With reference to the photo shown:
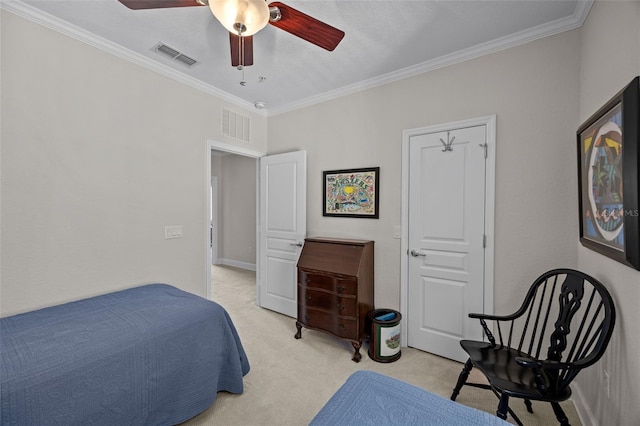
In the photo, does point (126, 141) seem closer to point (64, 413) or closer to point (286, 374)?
point (64, 413)

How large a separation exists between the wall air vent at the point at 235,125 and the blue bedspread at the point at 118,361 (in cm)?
204

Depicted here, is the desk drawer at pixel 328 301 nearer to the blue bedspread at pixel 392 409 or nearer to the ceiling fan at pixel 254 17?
the blue bedspread at pixel 392 409

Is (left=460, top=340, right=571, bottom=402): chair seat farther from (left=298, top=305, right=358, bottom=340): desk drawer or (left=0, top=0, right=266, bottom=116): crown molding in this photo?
(left=0, top=0, right=266, bottom=116): crown molding

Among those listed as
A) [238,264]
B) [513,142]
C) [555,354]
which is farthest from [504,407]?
[238,264]

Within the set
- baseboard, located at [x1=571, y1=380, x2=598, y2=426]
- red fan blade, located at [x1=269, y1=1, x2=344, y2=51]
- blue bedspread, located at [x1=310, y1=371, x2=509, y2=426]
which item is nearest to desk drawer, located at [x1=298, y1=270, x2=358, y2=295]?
blue bedspread, located at [x1=310, y1=371, x2=509, y2=426]

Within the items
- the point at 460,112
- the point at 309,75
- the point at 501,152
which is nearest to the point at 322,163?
the point at 309,75

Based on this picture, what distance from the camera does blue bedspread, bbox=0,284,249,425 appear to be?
1.36 metres

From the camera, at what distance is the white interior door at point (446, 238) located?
2.51m

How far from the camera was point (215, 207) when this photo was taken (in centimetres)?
686

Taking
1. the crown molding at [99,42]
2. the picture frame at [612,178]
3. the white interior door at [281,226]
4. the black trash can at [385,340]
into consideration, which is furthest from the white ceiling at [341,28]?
the black trash can at [385,340]

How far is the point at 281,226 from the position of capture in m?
3.72

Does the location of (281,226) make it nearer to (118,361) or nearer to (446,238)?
(446,238)

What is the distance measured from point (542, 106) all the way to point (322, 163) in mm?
2128

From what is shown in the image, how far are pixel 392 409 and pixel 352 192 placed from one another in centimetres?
237
